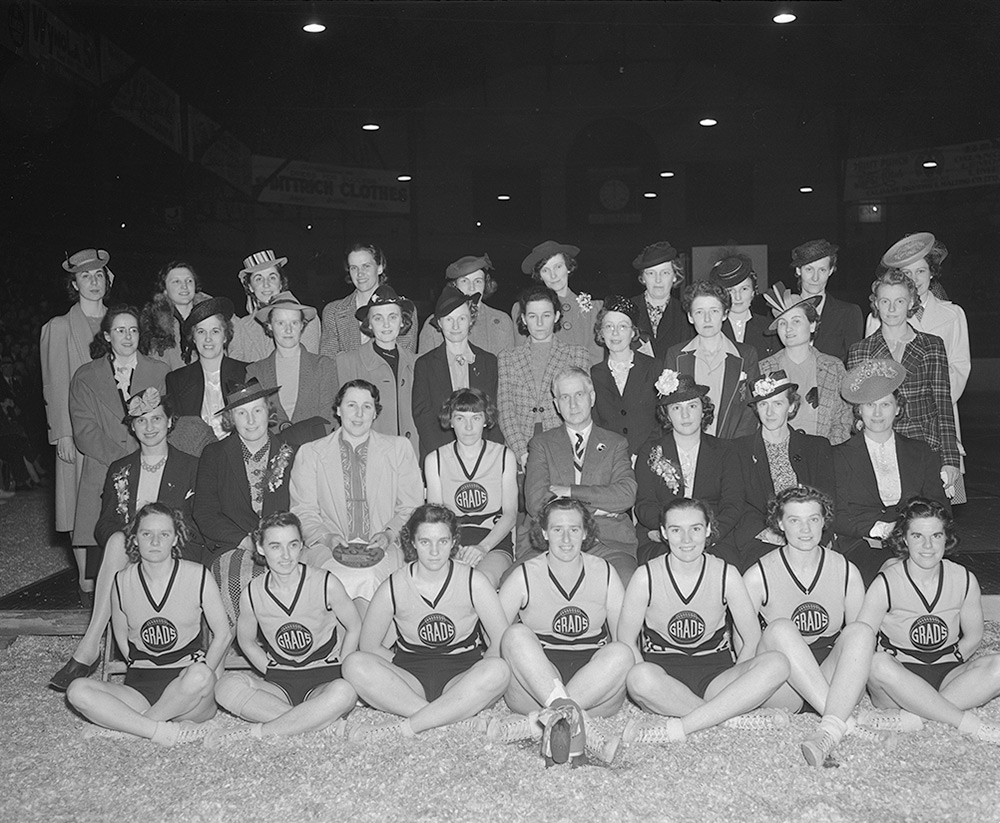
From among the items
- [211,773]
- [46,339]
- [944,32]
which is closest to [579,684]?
[211,773]

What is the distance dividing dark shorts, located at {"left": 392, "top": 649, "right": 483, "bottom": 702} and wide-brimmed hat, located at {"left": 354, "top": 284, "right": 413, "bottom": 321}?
5.51ft

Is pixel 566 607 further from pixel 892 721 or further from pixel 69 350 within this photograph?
pixel 69 350

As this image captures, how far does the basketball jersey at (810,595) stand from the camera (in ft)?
12.1

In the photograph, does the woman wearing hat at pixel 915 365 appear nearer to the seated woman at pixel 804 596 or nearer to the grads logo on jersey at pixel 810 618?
the seated woman at pixel 804 596

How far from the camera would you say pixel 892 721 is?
11.3ft

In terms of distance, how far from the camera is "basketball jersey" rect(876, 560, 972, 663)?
3602 millimetres

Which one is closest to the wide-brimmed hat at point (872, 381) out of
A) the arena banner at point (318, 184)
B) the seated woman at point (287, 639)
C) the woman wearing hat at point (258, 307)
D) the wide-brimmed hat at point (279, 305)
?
the seated woman at point (287, 639)

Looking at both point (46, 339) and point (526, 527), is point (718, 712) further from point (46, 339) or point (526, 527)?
point (46, 339)

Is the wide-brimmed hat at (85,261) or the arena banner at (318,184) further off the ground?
the arena banner at (318,184)

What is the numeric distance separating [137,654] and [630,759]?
1.83 meters

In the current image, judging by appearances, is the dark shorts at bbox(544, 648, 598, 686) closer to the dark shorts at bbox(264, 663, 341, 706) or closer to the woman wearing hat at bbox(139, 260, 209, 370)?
the dark shorts at bbox(264, 663, 341, 706)

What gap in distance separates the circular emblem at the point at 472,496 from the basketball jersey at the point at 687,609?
2.70ft

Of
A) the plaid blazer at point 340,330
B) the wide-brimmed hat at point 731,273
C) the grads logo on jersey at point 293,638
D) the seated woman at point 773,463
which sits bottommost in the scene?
the grads logo on jersey at point 293,638

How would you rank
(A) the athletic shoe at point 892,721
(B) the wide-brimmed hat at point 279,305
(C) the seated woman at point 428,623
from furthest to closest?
1. (B) the wide-brimmed hat at point 279,305
2. (C) the seated woman at point 428,623
3. (A) the athletic shoe at point 892,721
